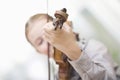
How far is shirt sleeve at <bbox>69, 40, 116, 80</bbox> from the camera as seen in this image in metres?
0.98

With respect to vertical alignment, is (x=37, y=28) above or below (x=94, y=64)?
above

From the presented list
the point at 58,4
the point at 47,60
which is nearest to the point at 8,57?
the point at 47,60

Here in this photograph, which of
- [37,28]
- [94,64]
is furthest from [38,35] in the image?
[94,64]

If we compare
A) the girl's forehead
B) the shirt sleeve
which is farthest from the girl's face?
the shirt sleeve

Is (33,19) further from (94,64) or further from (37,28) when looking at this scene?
(94,64)

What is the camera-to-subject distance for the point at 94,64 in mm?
1024

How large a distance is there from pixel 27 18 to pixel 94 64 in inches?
15.1

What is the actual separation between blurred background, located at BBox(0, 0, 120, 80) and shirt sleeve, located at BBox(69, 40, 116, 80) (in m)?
0.05

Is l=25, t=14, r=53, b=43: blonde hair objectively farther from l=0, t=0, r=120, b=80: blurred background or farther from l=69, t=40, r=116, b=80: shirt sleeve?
l=69, t=40, r=116, b=80: shirt sleeve

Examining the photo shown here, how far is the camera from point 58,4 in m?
1.21

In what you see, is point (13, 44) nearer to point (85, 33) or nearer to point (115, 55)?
point (85, 33)

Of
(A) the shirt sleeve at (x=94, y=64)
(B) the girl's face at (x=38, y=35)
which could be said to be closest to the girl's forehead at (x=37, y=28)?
(B) the girl's face at (x=38, y=35)

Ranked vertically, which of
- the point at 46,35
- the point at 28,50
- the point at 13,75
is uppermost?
the point at 46,35

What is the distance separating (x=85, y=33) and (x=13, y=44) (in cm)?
33
